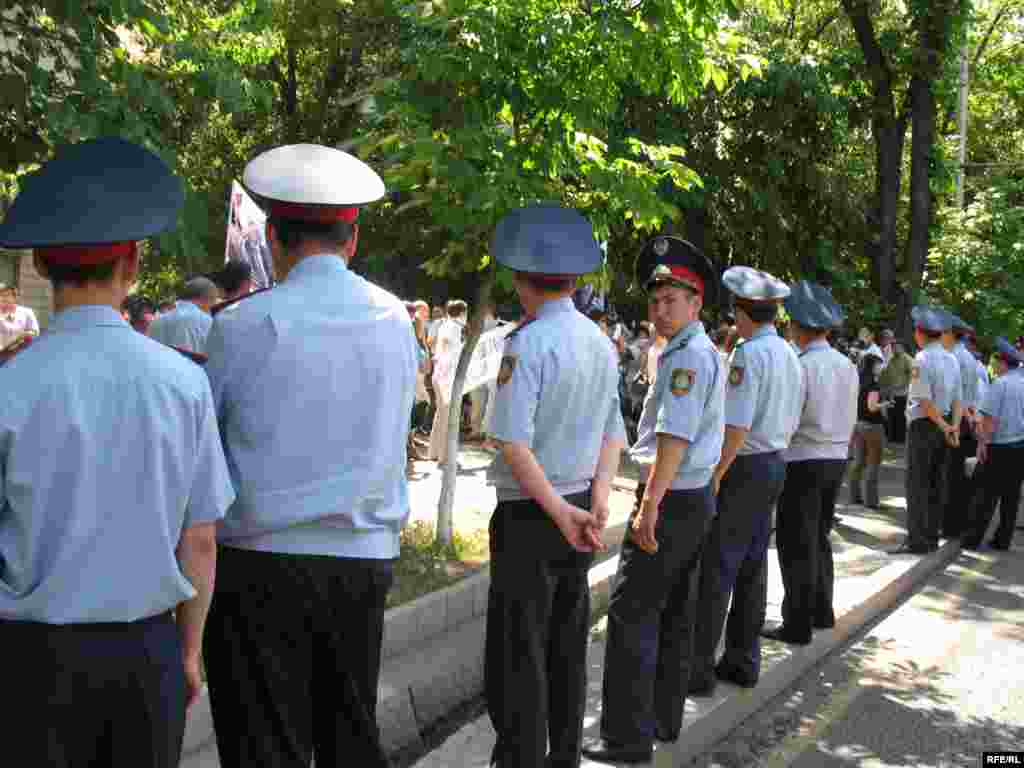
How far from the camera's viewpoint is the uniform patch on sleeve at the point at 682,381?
4738mm

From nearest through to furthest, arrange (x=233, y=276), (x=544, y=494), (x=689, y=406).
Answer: (x=544, y=494), (x=689, y=406), (x=233, y=276)

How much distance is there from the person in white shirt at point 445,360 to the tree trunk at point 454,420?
4.43 metres

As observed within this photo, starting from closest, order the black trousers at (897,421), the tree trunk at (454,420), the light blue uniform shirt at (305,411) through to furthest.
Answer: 1. the light blue uniform shirt at (305,411)
2. the tree trunk at (454,420)
3. the black trousers at (897,421)

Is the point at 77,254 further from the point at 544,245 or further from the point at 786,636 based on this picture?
the point at 786,636

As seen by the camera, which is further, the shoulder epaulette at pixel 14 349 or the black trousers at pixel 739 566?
the black trousers at pixel 739 566

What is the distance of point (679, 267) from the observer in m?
5.02

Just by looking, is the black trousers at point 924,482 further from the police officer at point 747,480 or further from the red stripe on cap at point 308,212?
the red stripe on cap at point 308,212

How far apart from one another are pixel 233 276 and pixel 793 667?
3.92 metres

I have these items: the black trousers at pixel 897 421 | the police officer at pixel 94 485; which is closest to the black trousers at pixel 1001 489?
the black trousers at pixel 897 421

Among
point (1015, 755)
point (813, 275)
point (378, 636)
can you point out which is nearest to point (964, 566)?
point (1015, 755)

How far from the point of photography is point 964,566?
993 cm

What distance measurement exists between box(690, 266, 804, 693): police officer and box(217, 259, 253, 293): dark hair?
2825mm

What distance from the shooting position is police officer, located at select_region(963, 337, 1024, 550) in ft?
34.8

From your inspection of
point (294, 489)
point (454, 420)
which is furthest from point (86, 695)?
point (454, 420)
